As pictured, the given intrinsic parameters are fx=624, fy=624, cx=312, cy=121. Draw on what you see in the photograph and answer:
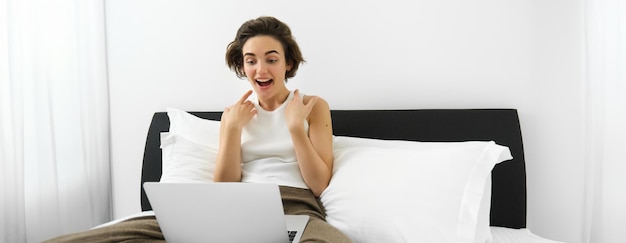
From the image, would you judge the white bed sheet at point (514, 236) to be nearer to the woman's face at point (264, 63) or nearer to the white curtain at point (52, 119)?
the woman's face at point (264, 63)

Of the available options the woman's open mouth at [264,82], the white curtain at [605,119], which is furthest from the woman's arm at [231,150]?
the white curtain at [605,119]

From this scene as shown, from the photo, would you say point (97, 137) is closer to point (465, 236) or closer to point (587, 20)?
point (465, 236)

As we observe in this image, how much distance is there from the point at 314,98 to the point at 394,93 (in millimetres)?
381

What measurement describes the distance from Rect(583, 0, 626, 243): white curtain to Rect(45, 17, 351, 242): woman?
867mm

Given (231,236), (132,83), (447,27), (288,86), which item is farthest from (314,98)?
(132,83)

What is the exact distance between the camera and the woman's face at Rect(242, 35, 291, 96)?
211 cm

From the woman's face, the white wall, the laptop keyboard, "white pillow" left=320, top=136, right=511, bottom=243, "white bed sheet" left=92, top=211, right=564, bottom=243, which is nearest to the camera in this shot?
the laptop keyboard

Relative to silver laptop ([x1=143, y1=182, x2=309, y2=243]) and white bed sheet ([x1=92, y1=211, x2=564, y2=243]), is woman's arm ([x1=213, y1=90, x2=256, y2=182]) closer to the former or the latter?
white bed sheet ([x1=92, y1=211, x2=564, y2=243])

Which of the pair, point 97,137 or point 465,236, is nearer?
point 465,236

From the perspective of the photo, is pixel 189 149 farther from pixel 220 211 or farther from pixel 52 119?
pixel 220 211

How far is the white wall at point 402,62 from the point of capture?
7.36ft

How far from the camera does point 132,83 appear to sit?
2646mm

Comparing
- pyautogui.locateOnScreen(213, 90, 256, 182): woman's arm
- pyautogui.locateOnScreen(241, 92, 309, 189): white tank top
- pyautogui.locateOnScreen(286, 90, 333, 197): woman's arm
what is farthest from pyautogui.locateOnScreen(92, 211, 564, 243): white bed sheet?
pyautogui.locateOnScreen(286, 90, 333, 197): woman's arm

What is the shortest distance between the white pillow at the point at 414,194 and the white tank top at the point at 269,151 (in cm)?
15
